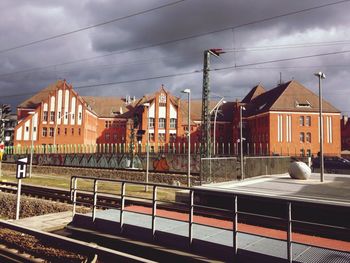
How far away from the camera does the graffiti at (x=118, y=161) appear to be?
1347 inches

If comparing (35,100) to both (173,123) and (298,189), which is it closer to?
(173,123)

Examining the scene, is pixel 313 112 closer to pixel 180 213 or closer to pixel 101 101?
pixel 101 101

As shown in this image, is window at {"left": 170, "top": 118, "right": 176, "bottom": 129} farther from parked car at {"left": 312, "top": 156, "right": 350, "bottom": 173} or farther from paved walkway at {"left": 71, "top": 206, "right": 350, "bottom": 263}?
paved walkway at {"left": 71, "top": 206, "right": 350, "bottom": 263}

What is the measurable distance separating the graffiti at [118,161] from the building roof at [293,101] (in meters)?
29.0

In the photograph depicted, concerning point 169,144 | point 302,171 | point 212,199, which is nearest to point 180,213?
point 212,199

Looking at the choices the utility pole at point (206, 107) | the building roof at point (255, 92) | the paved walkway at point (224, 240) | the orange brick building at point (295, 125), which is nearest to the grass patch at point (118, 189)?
the paved walkway at point (224, 240)

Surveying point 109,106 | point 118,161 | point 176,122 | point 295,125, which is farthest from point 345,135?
point 118,161

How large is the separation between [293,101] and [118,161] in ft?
119

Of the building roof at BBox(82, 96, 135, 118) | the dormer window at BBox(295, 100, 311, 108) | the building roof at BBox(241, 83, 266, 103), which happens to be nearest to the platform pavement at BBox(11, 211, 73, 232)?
the dormer window at BBox(295, 100, 311, 108)

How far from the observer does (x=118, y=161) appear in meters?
39.1

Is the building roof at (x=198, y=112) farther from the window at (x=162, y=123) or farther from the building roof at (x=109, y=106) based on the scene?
the building roof at (x=109, y=106)

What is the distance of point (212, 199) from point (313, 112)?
2025 inches

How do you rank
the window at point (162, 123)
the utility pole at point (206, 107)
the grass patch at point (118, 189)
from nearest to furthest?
1. the grass patch at point (118, 189)
2. the utility pole at point (206, 107)
3. the window at point (162, 123)

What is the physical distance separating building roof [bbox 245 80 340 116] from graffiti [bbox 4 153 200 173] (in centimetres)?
2899
